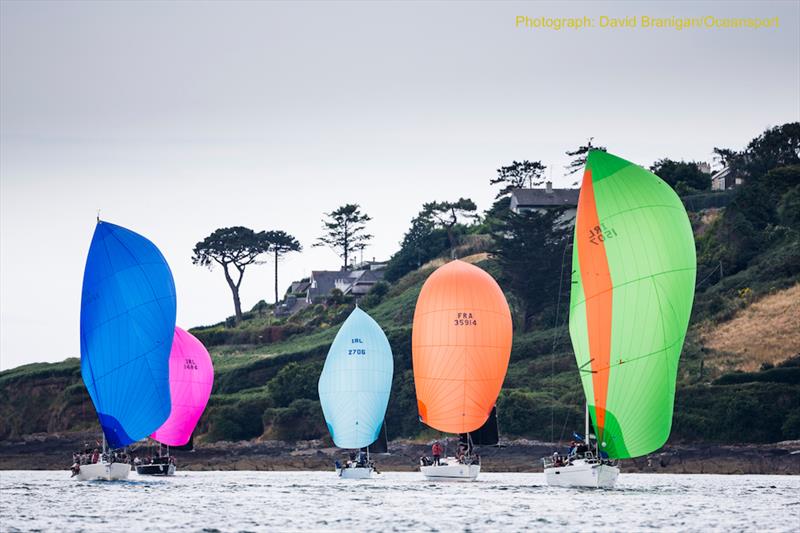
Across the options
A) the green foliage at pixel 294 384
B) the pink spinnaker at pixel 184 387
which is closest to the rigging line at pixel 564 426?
the green foliage at pixel 294 384

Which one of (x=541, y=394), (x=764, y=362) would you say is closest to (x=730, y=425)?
(x=764, y=362)

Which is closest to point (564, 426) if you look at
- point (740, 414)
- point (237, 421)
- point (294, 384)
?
point (740, 414)

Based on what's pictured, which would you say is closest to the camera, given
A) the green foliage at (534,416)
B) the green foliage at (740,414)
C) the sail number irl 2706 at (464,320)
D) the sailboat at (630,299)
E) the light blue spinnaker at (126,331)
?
the sailboat at (630,299)

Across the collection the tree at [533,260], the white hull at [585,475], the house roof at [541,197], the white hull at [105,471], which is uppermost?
the house roof at [541,197]

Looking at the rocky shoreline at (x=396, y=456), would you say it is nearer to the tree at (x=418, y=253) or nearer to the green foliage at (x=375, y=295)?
the green foliage at (x=375, y=295)

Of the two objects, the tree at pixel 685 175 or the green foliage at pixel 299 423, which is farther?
the tree at pixel 685 175

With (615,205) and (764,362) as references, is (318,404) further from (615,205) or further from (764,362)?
(615,205)

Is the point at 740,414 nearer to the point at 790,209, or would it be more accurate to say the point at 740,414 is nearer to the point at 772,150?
the point at 790,209

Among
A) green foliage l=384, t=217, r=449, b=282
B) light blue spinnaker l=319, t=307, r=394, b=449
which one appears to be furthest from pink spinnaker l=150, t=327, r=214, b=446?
green foliage l=384, t=217, r=449, b=282

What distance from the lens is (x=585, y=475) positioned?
50.1 m

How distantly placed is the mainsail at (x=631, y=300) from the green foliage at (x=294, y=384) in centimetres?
4594

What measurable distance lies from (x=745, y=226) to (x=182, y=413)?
1905 inches

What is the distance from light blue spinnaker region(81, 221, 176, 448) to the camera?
188ft

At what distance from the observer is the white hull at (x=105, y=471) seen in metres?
59.8
